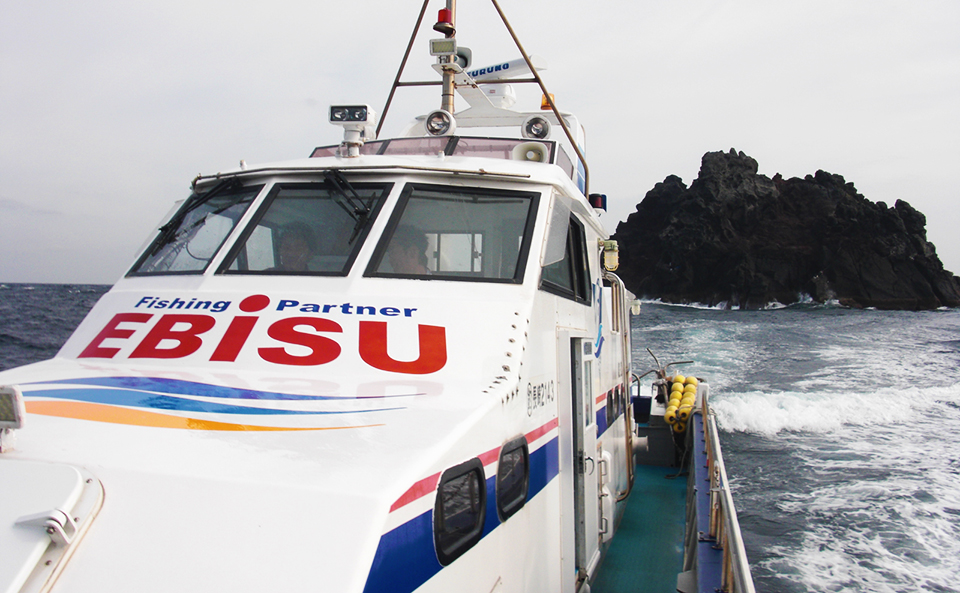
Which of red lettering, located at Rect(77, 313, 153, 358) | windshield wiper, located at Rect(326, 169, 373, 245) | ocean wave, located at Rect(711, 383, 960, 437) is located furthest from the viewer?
ocean wave, located at Rect(711, 383, 960, 437)

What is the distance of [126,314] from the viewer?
3.19m

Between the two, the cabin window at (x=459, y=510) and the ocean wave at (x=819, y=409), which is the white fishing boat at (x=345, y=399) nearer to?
the cabin window at (x=459, y=510)

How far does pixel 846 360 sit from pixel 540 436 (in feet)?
79.0

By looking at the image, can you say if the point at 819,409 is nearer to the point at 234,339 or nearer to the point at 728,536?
the point at 728,536

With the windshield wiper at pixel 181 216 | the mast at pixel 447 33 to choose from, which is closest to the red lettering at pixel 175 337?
the windshield wiper at pixel 181 216

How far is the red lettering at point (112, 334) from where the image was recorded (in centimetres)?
294

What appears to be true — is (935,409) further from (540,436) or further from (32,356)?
(32,356)

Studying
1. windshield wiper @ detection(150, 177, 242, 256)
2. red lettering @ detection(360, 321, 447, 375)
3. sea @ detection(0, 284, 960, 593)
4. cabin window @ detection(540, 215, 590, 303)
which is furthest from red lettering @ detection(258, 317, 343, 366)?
sea @ detection(0, 284, 960, 593)

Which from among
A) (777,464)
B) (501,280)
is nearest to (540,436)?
(501,280)

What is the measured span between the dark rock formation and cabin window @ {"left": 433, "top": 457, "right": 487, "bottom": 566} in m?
71.1

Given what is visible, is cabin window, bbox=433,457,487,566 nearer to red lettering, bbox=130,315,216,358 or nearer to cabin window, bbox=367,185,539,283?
cabin window, bbox=367,185,539,283

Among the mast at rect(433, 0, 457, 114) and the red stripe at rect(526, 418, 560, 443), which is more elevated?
the mast at rect(433, 0, 457, 114)

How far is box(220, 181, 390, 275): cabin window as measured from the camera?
10.9ft

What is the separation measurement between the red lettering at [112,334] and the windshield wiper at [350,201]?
106 cm
